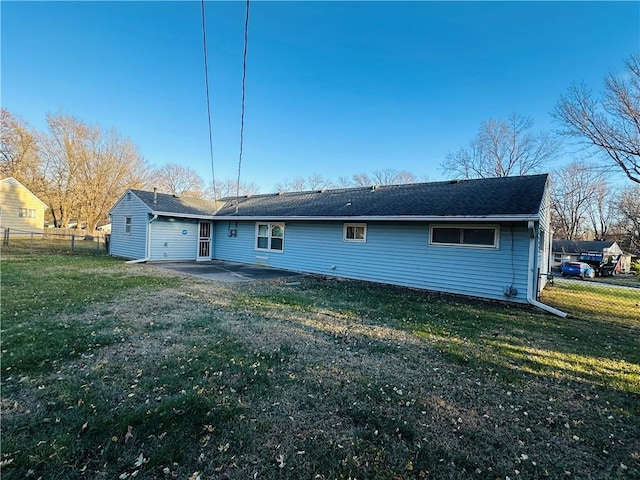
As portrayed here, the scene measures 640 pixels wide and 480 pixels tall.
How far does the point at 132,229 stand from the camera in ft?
49.0

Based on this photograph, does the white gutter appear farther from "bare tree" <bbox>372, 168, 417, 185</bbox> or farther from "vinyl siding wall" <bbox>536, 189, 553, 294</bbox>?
"bare tree" <bbox>372, 168, 417, 185</bbox>

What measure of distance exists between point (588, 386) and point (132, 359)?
5418 millimetres

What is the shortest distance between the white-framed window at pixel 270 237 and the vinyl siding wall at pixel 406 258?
10.5 inches

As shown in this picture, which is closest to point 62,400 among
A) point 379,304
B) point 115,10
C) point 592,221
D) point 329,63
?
point 379,304

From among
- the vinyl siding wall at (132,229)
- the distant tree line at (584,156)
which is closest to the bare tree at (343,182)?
the distant tree line at (584,156)

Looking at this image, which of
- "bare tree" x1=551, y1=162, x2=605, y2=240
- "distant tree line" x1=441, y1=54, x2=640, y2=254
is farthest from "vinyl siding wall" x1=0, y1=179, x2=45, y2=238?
"bare tree" x1=551, y1=162, x2=605, y2=240

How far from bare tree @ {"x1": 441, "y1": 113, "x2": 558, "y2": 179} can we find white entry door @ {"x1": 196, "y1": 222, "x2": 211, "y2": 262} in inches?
979

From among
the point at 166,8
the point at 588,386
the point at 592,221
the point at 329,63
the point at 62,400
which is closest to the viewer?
the point at 62,400

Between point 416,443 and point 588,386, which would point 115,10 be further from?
point 588,386

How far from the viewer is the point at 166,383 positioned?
313 centimetres

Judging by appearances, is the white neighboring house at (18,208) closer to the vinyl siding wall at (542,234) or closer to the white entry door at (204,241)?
the white entry door at (204,241)

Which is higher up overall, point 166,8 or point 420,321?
point 166,8

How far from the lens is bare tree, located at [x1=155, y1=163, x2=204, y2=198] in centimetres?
3962

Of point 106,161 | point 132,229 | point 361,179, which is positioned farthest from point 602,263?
point 106,161
